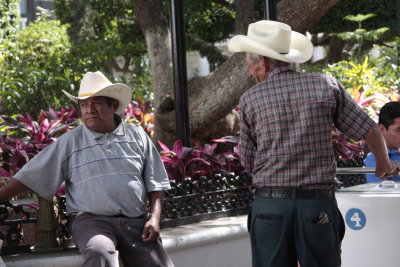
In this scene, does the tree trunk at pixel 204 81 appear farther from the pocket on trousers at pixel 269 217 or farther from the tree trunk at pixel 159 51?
the pocket on trousers at pixel 269 217

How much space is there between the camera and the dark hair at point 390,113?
14.2 feet

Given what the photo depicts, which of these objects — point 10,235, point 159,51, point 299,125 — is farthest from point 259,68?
point 159,51

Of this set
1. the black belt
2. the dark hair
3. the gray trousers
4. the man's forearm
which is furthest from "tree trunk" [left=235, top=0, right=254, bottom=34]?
the black belt

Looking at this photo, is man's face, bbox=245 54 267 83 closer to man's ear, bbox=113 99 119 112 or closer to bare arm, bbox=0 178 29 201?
man's ear, bbox=113 99 119 112

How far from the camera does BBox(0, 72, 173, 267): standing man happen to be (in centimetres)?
380

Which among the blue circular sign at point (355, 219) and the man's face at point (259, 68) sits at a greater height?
the man's face at point (259, 68)

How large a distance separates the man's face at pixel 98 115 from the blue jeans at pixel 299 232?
1094 millimetres

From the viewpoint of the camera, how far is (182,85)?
226 inches

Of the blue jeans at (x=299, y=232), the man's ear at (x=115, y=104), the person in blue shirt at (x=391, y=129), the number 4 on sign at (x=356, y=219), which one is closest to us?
the blue jeans at (x=299, y=232)

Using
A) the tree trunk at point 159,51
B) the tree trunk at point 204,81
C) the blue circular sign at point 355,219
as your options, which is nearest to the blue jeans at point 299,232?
the blue circular sign at point 355,219

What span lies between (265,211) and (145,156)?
1000 mm

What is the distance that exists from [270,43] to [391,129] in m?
1.29

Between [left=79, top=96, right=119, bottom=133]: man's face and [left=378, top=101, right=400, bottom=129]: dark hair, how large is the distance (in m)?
1.57

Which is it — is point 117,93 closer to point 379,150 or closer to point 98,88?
point 98,88
